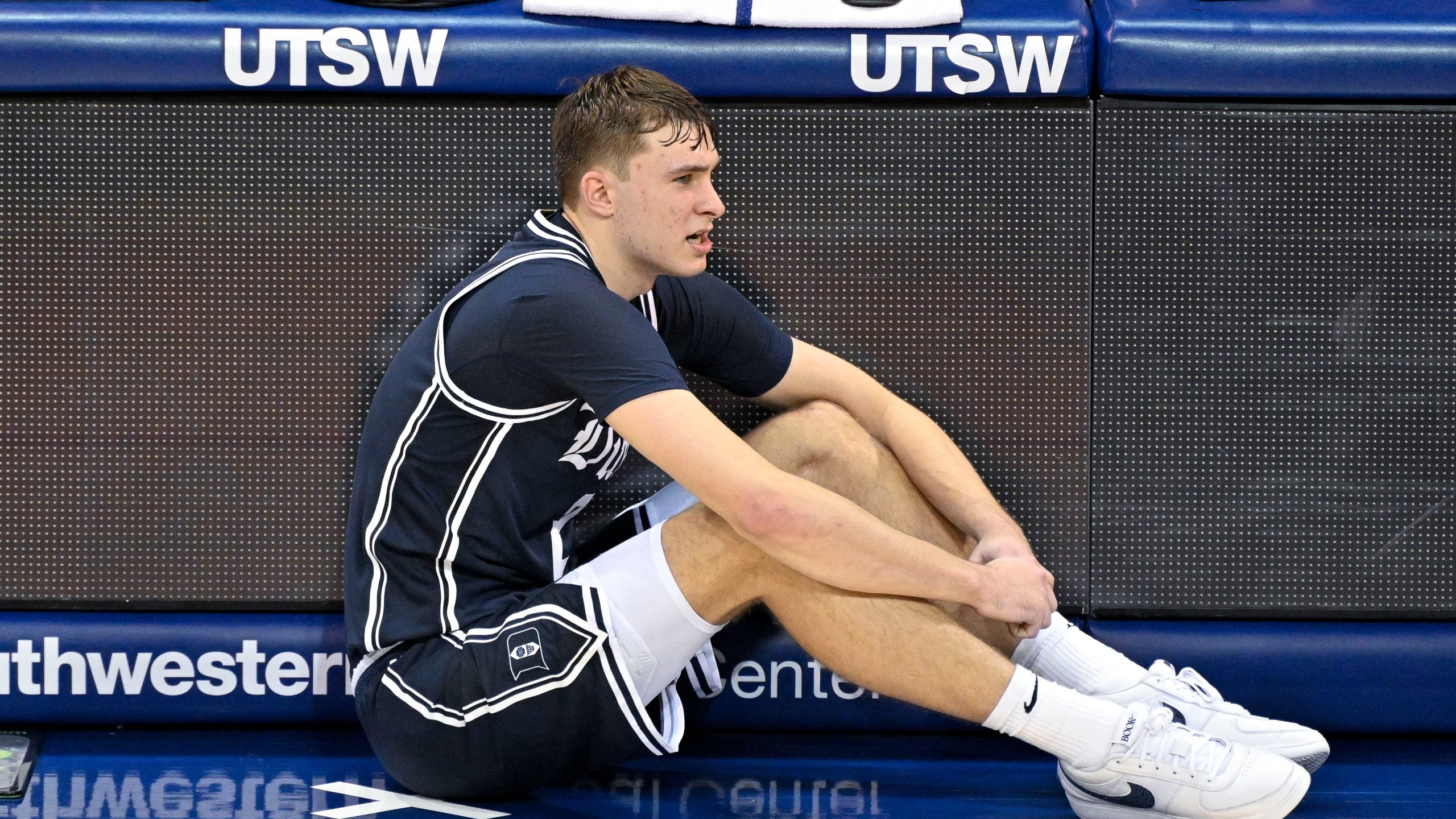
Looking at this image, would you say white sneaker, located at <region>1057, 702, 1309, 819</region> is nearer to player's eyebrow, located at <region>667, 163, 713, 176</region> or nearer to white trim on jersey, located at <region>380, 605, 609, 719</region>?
white trim on jersey, located at <region>380, 605, 609, 719</region>

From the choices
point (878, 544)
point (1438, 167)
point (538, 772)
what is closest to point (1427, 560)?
point (1438, 167)

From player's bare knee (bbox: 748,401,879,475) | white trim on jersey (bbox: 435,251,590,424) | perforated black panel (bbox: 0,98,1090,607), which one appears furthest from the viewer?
perforated black panel (bbox: 0,98,1090,607)

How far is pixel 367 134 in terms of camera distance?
265 cm

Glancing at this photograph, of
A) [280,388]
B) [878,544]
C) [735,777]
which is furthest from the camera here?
[280,388]

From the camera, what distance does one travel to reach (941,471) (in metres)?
2.48

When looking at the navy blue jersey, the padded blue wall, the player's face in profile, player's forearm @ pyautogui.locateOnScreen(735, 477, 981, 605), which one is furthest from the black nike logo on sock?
the player's face in profile

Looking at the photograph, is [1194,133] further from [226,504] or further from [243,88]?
[226,504]

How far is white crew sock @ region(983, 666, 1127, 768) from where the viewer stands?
7.21 feet

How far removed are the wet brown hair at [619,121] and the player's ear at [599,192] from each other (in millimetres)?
12

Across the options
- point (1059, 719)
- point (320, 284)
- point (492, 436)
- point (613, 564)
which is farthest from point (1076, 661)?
point (320, 284)

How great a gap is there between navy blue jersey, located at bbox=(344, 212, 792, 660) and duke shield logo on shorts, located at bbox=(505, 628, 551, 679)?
10 centimetres

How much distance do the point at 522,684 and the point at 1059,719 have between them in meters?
0.77

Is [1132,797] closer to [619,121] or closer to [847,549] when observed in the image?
[847,549]

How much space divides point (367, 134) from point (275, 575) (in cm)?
79
